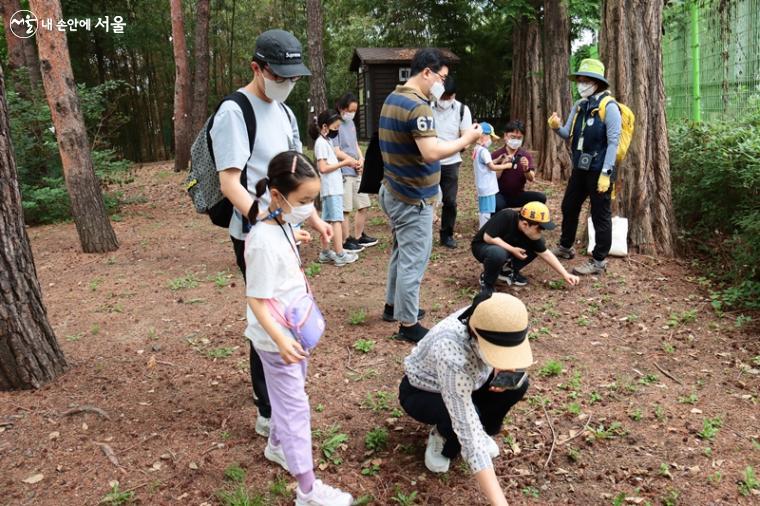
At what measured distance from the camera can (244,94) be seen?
2662 mm

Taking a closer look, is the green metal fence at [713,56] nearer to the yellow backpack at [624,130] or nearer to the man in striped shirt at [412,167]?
the yellow backpack at [624,130]

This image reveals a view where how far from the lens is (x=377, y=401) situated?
11.1 ft

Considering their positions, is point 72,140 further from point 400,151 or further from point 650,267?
point 650,267

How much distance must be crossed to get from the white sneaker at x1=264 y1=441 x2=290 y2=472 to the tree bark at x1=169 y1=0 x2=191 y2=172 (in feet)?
41.5

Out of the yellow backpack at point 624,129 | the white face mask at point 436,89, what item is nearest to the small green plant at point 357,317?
the white face mask at point 436,89

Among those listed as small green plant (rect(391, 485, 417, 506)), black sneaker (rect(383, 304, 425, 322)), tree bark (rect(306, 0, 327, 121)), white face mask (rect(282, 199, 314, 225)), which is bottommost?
small green plant (rect(391, 485, 417, 506))

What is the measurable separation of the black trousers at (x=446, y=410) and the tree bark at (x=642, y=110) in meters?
3.80

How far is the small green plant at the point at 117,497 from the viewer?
252 centimetres

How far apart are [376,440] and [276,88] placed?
1.90 m

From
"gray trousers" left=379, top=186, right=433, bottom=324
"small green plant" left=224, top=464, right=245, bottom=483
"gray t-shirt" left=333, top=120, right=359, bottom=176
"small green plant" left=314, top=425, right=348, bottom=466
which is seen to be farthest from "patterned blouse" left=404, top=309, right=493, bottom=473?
"gray t-shirt" left=333, top=120, right=359, bottom=176

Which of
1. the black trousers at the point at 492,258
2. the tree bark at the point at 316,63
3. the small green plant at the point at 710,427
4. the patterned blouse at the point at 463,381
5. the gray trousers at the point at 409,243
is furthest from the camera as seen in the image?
the tree bark at the point at 316,63

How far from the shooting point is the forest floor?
2684 millimetres

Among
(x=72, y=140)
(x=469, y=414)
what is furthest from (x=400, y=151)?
(x=72, y=140)

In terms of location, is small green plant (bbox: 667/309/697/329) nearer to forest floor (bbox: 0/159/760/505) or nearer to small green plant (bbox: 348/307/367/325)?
forest floor (bbox: 0/159/760/505)
